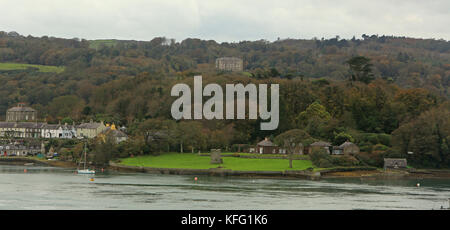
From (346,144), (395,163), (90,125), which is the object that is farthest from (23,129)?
(395,163)

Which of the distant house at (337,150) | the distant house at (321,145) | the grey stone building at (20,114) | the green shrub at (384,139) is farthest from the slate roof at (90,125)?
the green shrub at (384,139)

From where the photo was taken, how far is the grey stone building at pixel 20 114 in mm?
113500

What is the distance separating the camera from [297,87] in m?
95.3

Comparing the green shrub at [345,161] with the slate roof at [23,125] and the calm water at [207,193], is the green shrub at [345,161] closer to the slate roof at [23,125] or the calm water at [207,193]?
the calm water at [207,193]

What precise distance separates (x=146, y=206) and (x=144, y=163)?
32.3 m

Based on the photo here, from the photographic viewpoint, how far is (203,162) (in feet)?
231

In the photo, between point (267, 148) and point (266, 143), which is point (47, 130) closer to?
point (266, 143)

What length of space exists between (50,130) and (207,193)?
59.3 m

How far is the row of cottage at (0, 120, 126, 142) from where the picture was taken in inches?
3858

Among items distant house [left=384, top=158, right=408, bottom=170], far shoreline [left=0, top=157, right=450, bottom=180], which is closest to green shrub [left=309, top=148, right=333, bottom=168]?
far shoreline [left=0, top=157, right=450, bottom=180]
